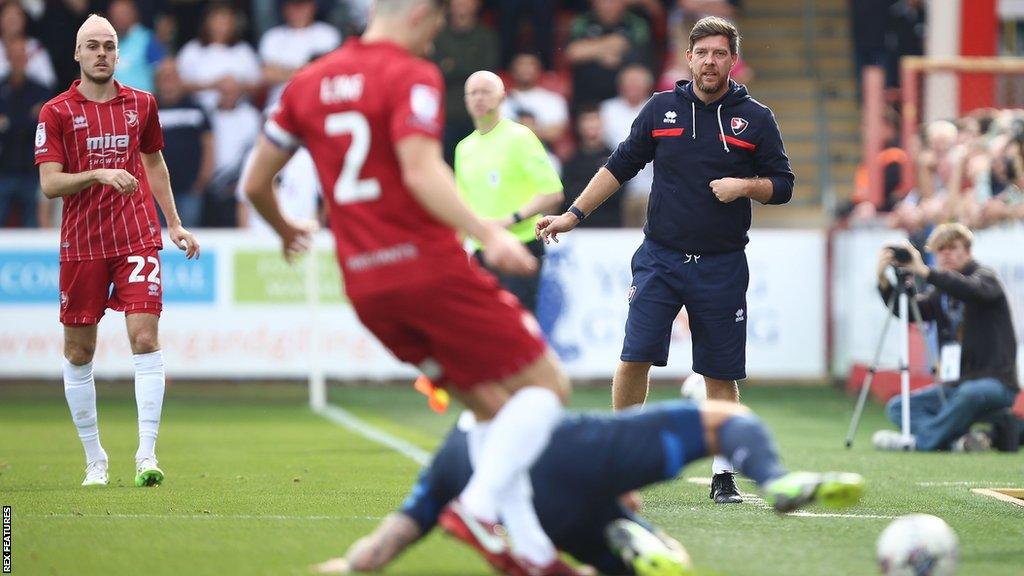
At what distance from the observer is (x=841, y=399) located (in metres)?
15.9

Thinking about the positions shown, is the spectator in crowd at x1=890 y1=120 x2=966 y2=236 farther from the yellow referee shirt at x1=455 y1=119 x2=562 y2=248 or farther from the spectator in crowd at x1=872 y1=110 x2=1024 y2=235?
the yellow referee shirt at x1=455 y1=119 x2=562 y2=248

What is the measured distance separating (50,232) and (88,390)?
7.50m

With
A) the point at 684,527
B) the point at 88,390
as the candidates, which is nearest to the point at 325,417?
the point at 88,390

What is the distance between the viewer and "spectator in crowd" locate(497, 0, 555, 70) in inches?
782

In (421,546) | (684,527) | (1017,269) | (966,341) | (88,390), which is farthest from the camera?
(1017,269)

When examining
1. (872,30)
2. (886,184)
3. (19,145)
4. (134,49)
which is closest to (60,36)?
(134,49)

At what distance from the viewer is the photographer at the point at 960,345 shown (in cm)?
1137

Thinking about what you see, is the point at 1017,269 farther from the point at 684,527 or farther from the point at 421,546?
the point at 421,546

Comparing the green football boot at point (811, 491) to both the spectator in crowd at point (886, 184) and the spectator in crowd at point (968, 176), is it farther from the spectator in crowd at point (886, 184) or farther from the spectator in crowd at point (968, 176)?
the spectator in crowd at point (886, 184)

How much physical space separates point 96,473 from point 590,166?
10119mm

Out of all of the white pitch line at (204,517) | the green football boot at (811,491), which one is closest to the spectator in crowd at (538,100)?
the white pitch line at (204,517)

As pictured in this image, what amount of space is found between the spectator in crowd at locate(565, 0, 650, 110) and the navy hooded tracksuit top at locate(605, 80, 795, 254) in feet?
37.0

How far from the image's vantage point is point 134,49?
739 inches

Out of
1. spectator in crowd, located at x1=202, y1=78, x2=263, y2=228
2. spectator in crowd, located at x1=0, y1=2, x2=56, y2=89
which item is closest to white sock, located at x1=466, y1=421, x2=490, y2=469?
spectator in crowd, located at x1=202, y1=78, x2=263, y2=228
